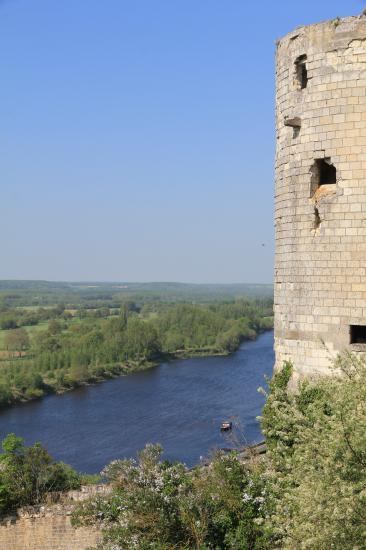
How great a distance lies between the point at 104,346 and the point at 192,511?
196 ft

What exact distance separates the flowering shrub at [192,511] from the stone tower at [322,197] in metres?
1.57

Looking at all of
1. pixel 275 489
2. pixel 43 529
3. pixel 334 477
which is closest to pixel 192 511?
pixel 275 489

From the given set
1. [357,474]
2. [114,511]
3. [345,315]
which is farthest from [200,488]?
[357,474]

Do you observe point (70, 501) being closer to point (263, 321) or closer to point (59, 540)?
point (59, 540)

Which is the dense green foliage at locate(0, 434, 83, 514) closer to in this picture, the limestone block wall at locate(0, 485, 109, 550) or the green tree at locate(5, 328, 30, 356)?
the limestone block wall at locate(0, 485, 109, 550)

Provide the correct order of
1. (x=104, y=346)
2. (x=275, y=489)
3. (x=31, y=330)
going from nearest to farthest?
(x=275, y=489) → (x=104, y=346) → (x=31, y=330)

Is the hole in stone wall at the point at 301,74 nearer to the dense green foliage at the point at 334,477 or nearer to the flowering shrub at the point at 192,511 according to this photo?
the dense green foliage at the point at 334,477

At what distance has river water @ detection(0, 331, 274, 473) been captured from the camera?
106 feet

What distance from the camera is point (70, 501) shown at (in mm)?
11500

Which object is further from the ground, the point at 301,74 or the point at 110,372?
the point at 301,74

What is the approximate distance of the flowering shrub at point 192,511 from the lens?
8305 millimetres

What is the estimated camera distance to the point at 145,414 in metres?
40.8

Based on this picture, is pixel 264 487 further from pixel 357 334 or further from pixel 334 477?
pixel 334 477

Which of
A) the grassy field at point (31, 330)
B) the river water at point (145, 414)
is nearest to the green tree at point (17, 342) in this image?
the grassy field at point (31, 330)
